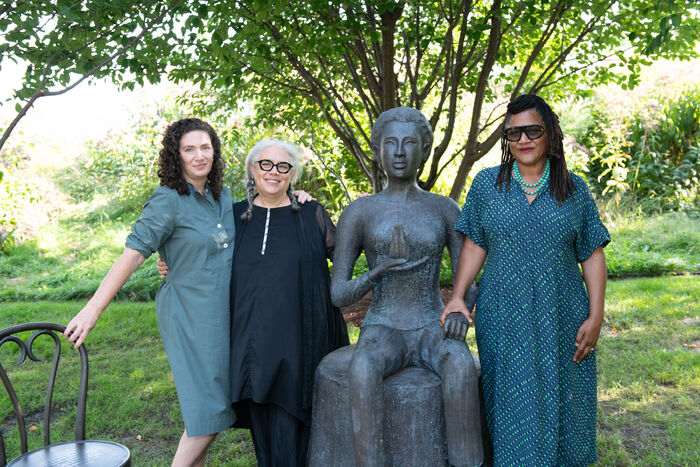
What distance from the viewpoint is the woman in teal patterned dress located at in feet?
7.27

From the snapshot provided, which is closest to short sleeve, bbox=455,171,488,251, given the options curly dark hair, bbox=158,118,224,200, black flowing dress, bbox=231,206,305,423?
black flowing dress, bbox=231,206,305,423

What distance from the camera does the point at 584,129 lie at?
39.1 feet

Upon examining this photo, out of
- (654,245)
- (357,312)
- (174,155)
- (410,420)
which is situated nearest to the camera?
(410,420)

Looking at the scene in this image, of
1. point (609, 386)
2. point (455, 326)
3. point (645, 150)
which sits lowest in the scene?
point (609, 386)

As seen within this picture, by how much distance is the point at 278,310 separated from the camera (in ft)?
8.56

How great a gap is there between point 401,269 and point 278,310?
577mm

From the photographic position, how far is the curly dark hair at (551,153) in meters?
2.25

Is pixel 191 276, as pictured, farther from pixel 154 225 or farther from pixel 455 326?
pixel 455 326

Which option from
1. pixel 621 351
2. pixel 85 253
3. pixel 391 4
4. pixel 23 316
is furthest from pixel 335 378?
pixel 85 253

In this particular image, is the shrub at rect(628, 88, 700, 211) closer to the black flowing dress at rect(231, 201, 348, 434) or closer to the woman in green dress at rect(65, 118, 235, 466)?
the black flowing dress at rect(231, 201, 348, 434)

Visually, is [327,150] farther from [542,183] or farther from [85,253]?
[85,253]

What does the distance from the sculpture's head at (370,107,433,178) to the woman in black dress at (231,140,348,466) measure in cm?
45

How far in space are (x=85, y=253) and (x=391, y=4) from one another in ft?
27.9

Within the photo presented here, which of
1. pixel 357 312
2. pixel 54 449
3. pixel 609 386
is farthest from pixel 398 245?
pixel 357 312
